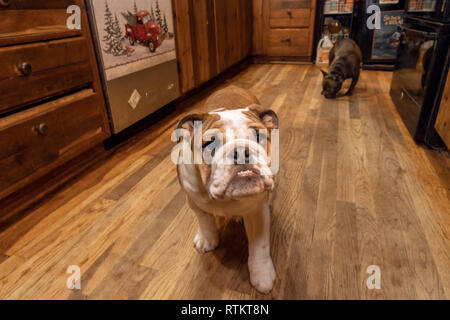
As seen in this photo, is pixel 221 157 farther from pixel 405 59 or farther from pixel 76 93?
pixel 405 59

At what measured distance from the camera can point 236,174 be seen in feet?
2.54

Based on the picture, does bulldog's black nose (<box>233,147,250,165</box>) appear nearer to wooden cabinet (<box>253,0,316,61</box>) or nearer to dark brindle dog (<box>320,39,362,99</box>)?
dark brindle dog (<box>320,39,362,99</box>)

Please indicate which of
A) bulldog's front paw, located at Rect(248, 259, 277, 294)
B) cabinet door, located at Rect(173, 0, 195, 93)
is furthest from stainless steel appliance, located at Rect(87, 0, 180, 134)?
bulldog's front paw, located at Rect(248, 259, 277, 294)

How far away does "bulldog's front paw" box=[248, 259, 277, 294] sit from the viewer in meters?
1.00

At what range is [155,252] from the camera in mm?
1191

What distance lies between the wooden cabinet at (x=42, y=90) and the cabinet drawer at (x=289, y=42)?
3.72 metres

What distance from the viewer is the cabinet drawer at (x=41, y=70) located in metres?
1.29

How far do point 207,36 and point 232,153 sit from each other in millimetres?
2762

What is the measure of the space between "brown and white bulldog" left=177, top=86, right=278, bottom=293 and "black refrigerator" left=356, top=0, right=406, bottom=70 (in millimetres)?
3836

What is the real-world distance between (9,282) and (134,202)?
1.92 ft

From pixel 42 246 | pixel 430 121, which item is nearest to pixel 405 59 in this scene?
pixel 430 121

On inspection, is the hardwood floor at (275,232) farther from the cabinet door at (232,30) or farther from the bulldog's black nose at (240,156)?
the cabinet door at (232,30)

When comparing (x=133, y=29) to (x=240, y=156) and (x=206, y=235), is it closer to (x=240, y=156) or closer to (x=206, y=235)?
(x=206, y=235)

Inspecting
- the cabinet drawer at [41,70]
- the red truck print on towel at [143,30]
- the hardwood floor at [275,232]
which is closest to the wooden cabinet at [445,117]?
the hardwood floor at [275,232]
